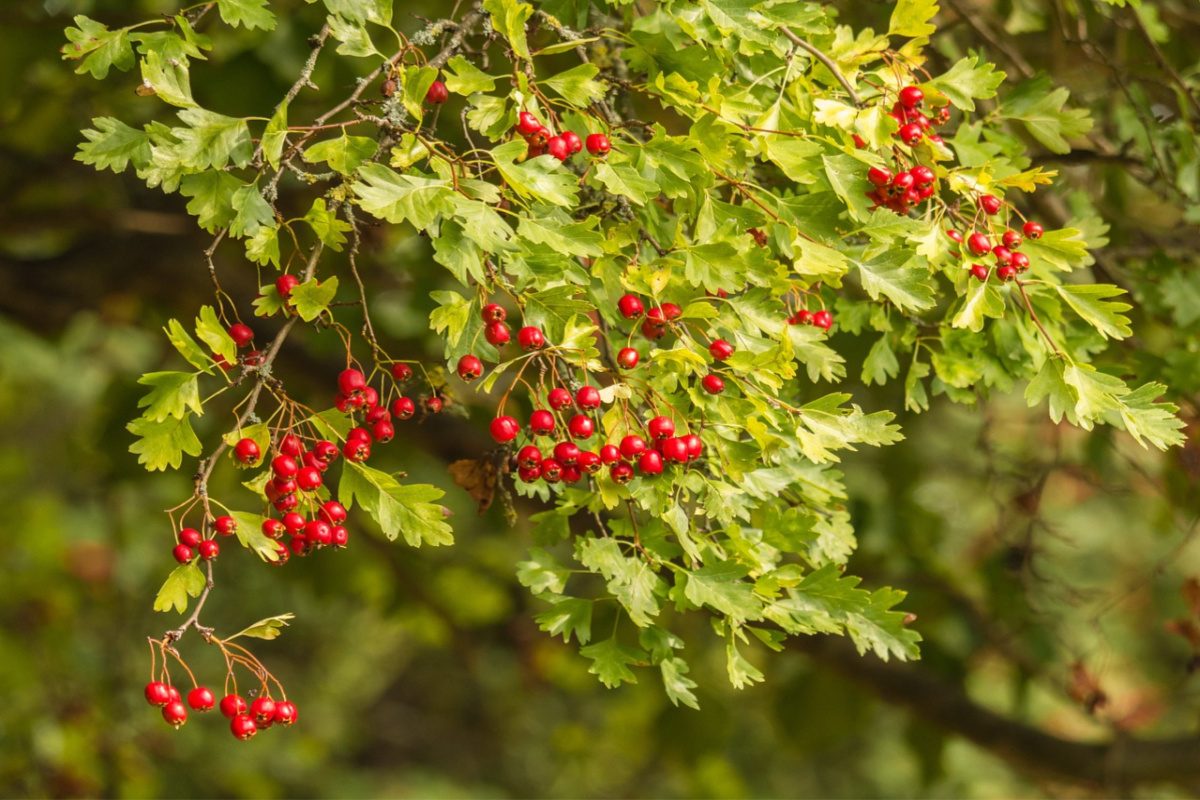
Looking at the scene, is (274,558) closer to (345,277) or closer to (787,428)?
(787,428)

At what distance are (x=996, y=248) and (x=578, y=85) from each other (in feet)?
1.29

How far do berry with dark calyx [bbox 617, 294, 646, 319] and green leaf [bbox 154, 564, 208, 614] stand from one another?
426 millimetres

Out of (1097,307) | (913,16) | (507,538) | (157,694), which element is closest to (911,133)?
(913,16)

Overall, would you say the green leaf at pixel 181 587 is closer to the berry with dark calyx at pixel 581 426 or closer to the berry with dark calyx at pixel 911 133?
the berry with dark calyx at pixel 581 426

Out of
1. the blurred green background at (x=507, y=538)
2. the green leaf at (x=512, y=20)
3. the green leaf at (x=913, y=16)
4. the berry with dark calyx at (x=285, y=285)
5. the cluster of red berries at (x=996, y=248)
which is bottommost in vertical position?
the blurred green background at (x=507, y=538)

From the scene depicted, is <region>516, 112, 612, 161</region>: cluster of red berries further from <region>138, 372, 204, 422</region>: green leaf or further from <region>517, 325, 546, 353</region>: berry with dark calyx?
<region>138, 372, 204, 422</region>: green leaf

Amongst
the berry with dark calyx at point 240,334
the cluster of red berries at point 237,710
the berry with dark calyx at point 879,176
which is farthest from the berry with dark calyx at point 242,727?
the berry with dark calyx at point 879,176

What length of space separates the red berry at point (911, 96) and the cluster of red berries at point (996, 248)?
0.10m

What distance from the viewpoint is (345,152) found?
2.60ft

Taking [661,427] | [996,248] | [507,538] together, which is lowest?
[507,538]

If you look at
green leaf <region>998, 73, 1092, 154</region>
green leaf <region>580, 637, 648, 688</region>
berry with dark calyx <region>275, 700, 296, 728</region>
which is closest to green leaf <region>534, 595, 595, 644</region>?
green leaf <region>580, 637, 648, 688</region>

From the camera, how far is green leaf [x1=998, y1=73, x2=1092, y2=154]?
3.75ft

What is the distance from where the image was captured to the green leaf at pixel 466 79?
2.68ft

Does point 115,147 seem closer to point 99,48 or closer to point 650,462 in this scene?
point 99,48
